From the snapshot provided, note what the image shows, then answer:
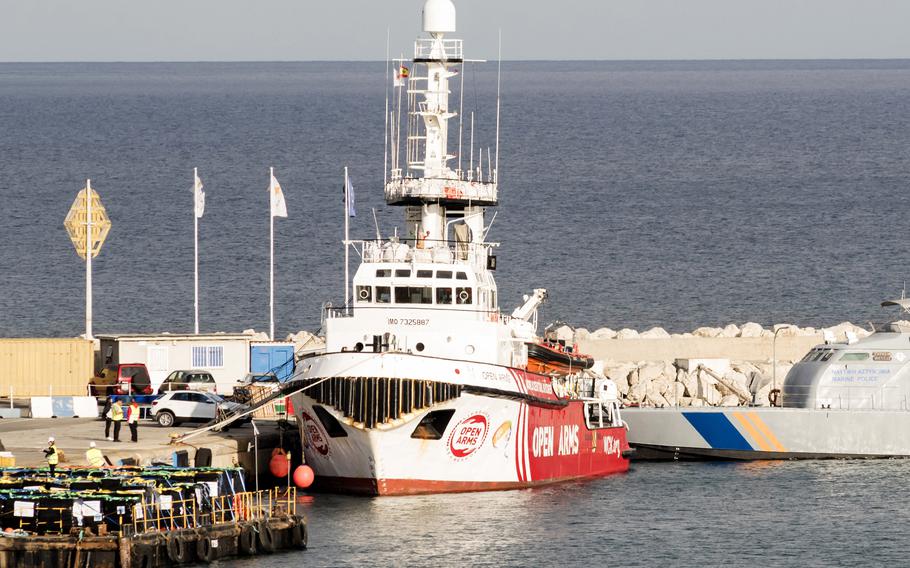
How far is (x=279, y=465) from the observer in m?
47.0

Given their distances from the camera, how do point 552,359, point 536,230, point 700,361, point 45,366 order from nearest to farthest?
point 552,359 < point 45,366 < point 700,361 < point 536,230

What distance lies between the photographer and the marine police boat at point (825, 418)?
56344 mm

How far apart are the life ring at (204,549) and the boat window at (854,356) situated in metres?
26.4

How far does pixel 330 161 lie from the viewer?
16700cm

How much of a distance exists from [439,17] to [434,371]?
37.8ft

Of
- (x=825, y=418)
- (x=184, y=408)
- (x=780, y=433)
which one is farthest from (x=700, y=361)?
(x=184, y=408)

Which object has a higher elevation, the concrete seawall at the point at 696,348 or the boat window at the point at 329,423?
the concrete seawall at the point at 696,348

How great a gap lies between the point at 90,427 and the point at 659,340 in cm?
2830

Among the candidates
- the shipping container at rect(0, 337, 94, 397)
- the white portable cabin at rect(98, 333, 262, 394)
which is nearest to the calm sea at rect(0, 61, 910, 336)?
the white portable cabin at rect(98, 333, 262, 394)

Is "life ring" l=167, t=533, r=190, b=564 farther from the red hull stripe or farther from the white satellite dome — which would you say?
the white satellite dome

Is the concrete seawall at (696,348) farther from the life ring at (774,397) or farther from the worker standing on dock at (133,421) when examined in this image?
the worker standing on dock at (133,421)

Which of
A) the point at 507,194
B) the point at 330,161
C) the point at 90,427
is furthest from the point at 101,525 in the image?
the point at 330,161

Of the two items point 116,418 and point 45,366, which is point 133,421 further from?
point 45,366

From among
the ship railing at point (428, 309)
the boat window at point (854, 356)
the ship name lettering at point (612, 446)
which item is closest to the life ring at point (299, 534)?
the ship railing at point (428, 309)
